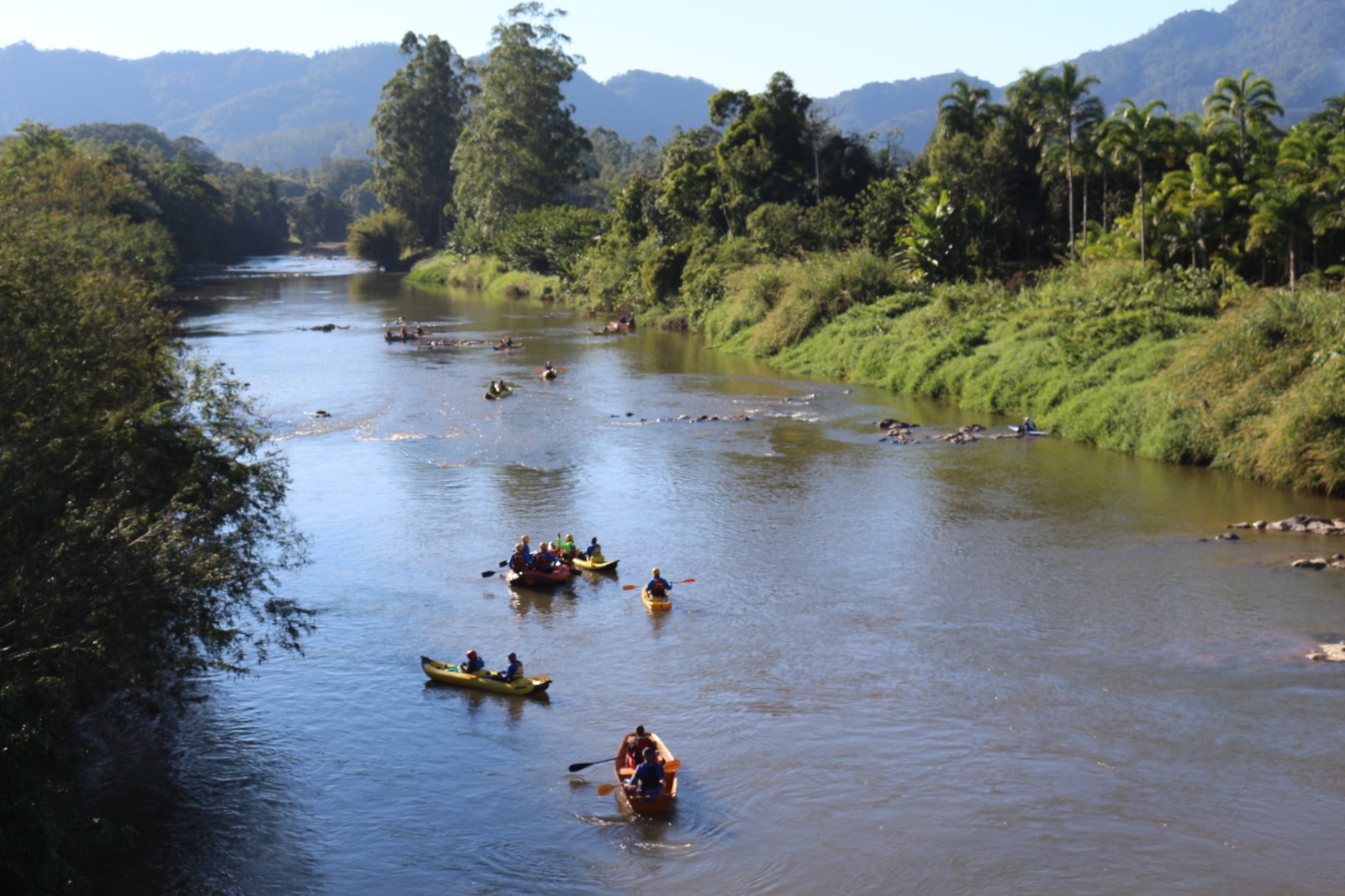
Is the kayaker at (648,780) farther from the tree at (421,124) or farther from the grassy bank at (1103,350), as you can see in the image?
the tree at (421,124)

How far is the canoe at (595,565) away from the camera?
76.0ft

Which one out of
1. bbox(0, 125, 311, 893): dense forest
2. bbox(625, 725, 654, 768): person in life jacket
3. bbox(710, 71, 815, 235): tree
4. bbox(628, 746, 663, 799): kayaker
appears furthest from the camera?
bbox(710, 71, 815, 235): tree

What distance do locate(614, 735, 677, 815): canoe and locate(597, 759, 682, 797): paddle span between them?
41mm

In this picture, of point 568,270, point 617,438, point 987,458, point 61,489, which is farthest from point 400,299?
point 61,489

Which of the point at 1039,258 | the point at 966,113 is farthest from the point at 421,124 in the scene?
the point at 1039,258

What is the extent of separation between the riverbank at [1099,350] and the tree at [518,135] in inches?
1551

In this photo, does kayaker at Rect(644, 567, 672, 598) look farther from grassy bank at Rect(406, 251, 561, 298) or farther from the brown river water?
grassy bank at Rect(406, 251, 561, 298)

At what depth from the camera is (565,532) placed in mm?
26281

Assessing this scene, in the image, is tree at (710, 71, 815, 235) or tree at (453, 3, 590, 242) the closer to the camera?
tree at (710, 71, 815, 235)

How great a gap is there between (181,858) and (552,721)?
17.4 feet

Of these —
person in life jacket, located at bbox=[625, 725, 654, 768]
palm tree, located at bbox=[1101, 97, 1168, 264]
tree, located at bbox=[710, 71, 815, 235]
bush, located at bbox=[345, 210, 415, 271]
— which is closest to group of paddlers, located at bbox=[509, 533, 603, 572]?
person in life jacket, located at bbox=[625, 725, 654, 768]

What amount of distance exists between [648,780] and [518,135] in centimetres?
8499

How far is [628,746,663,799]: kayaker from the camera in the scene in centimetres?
1423

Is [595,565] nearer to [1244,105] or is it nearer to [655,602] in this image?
[655,602]
